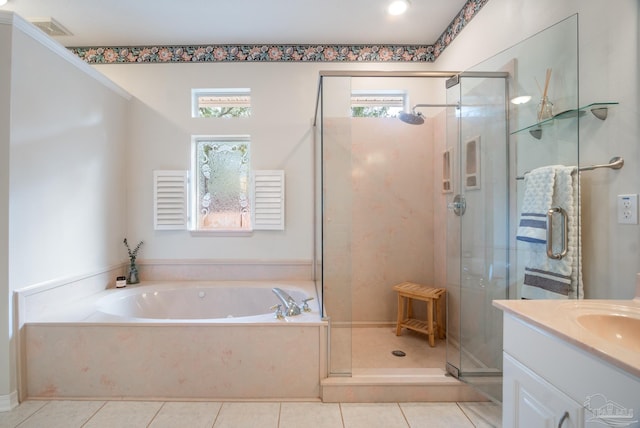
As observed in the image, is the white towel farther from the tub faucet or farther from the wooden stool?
the tub faucet

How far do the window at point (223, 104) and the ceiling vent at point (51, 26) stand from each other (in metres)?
1.13

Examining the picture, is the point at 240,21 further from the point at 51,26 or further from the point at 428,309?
the point at 428,309

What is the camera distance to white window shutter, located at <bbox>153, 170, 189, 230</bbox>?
2.80 metres

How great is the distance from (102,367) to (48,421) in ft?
1.05

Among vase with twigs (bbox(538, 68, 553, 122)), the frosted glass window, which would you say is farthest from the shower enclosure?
the frosted glass window

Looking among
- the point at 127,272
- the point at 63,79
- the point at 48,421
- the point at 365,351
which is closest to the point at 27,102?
the point at 63,79

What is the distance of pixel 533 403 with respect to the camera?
918 mm

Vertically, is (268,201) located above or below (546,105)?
below

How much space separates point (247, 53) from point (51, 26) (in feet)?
5.18

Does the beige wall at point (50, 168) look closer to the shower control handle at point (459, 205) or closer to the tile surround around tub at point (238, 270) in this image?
the tile surround around tub at point (238, 270)

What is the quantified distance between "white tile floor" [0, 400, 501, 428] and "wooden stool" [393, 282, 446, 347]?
72 centimetres

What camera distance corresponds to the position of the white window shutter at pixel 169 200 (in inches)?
110

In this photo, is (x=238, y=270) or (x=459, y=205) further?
(x=238, y=270)

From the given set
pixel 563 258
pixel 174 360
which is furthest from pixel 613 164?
pixel 174 360
